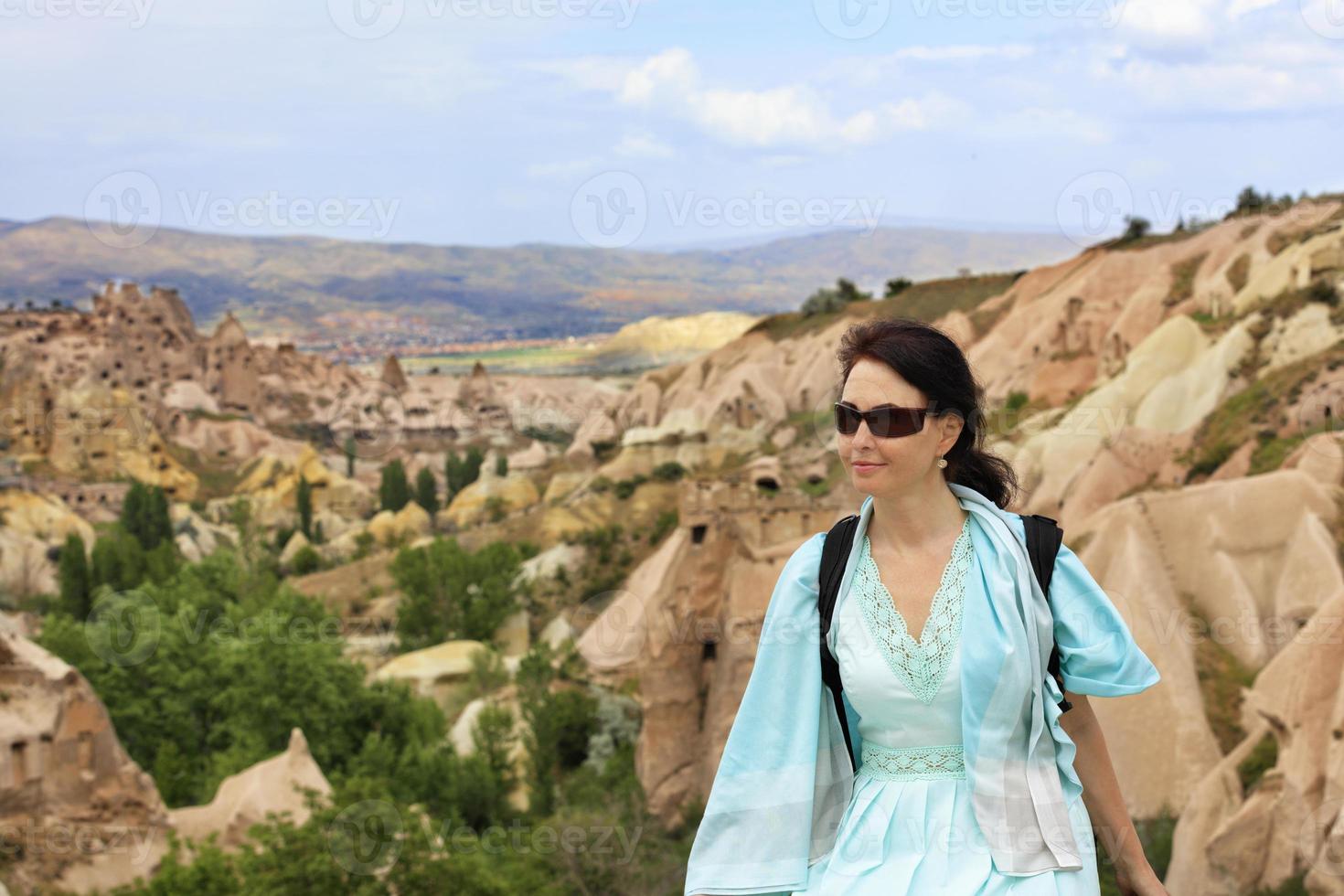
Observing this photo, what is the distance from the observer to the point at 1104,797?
10.2ft

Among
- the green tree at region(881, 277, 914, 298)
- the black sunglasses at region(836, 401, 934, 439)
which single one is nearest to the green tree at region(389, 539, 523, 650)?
the green tree at region(881, 277, 914, 298)

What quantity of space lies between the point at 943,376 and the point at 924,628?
599mm

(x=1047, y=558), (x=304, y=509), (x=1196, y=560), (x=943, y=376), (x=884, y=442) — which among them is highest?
(x=943, y=376)

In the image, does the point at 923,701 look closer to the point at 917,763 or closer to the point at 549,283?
the point at 917,763

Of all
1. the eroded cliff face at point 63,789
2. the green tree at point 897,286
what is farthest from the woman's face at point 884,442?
the green tree at point 897,286

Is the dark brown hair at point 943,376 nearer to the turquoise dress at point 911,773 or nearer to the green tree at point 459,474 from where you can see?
the turquoise dress at point 911,773

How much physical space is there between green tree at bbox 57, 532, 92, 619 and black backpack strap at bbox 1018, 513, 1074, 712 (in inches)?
1769

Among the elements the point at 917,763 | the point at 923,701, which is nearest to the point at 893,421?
the point at 923,701

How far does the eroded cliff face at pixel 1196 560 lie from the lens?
11.3m

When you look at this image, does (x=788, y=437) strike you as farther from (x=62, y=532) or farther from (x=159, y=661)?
(x=62, y=532)

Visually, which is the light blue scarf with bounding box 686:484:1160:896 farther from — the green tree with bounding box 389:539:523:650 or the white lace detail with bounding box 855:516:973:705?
the green tree with bounding box 389:539:523:650

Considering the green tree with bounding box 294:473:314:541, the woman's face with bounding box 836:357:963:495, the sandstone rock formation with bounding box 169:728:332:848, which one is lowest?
the green tree with bounding box 294:473:314:541

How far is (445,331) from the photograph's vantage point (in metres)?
167

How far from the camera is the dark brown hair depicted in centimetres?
310
